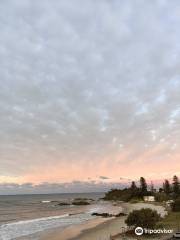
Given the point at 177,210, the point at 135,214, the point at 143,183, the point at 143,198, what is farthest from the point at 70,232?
the point at 143,183

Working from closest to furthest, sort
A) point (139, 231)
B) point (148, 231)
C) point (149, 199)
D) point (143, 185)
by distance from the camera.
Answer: point (148, 231), point (139, 231), point (149, 199), point (143, 185)

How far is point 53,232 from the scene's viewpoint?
5472 cm

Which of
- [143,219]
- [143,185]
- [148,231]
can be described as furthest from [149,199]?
[148,231]

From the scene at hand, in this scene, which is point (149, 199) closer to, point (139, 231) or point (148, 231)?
point (139, 231)

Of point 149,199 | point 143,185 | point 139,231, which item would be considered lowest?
point 139,231

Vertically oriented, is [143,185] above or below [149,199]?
above

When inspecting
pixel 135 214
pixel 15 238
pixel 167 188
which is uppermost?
pixel 167 188

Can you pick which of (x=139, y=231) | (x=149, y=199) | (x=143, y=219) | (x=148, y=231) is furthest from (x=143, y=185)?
(x=148, y=231)

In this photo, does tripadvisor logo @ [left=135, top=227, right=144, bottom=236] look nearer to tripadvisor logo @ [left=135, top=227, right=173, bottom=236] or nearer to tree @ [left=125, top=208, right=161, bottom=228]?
tripadvisor logo @ [left=135, top=227, right=173, bottom=236]

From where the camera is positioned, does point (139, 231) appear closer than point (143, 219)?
Yes

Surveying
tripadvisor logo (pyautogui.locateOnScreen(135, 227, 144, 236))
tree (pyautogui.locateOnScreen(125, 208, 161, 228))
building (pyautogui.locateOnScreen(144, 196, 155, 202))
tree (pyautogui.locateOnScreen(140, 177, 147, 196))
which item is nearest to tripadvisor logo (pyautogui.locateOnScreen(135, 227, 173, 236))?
tripadvisor logo (pyautogui.locateOnScreen(135, 227, 144, 236))

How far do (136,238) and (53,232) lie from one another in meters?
21.5

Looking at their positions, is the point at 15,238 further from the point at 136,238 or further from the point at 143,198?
the point at 143,198

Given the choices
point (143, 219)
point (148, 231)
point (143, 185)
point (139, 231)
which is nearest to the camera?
point (148, 231)
